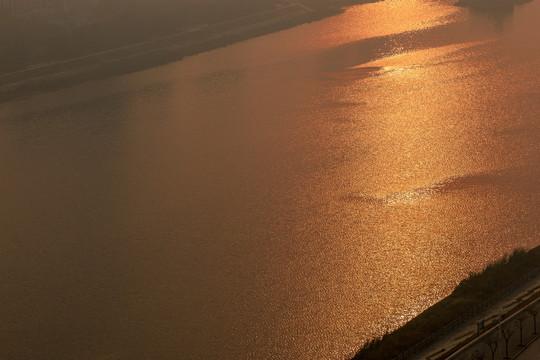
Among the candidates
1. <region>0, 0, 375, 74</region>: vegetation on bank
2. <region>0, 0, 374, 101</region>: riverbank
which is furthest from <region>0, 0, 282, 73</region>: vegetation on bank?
<region>0, 0, 374, 101</region>: riverbank

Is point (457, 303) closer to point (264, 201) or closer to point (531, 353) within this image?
point (531, 353)

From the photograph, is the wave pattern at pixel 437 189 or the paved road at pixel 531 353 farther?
the wave pattern at pixel 437 189

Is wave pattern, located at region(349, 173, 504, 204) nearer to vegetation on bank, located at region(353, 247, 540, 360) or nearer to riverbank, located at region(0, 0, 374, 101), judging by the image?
vegetation on bank, located at region(353, 247, 540, 360)

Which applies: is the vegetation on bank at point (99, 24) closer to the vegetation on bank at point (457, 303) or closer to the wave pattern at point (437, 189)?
the wave pattern at point (437, 189)

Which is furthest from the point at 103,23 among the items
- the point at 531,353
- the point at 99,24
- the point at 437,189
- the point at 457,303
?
the point at 531,353

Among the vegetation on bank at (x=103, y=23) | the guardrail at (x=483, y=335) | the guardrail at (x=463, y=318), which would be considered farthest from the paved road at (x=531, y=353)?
the vegetation on bank at (x=103, y=23)
